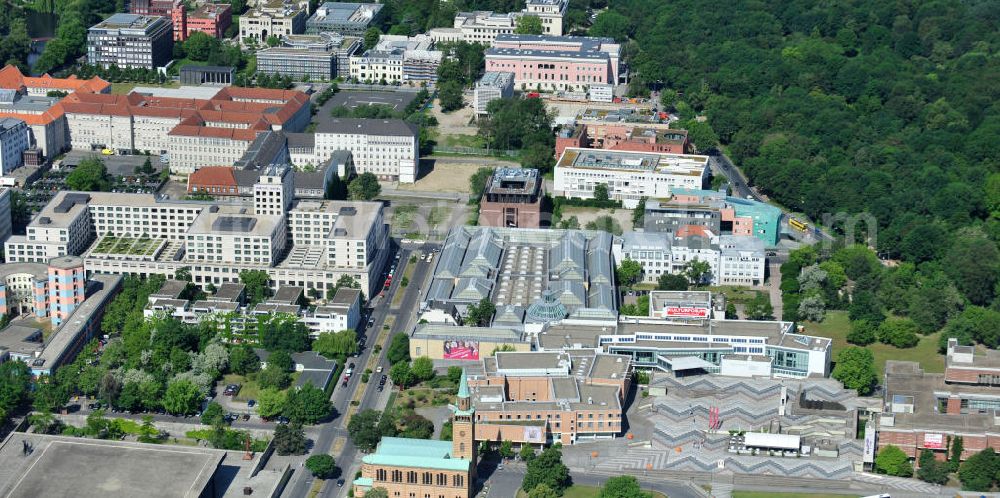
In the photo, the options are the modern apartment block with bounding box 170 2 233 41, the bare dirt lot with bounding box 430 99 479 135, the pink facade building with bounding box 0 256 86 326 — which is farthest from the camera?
the modern apartment block with bounding box 170 2 233 41

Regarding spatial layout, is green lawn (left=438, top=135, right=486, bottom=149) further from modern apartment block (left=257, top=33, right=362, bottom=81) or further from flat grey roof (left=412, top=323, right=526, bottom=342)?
flat grey roof (left=412, top=323, right=526, bottom=342)

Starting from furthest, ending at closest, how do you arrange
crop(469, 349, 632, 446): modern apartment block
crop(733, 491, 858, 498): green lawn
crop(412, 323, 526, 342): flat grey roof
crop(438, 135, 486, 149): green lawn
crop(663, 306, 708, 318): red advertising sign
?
crop(438, 135, 486, 149): green lawn, crop(663, 306, 708, 318): red advertising sign, crop(412, 323, 526, 342): flat grey roof, crop(469, 349, 632, 446): modern apartment block, crop(733, 491, 858, 498): green lawn

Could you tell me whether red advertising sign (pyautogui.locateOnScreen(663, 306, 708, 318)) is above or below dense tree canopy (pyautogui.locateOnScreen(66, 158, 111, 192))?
below

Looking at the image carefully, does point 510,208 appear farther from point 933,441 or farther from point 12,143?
point 933,441

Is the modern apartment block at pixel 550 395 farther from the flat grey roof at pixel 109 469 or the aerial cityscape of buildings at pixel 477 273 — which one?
the flat grey roof at pixel 109 469

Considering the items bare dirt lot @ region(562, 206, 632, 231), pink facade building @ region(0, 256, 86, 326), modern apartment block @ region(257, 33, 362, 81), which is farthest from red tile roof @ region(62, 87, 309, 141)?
pink facade building @ region(0, 256, 86, 326)

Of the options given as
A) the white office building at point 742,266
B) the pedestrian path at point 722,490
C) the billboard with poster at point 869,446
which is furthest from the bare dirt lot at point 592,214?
the pedestrian path at point 722,490

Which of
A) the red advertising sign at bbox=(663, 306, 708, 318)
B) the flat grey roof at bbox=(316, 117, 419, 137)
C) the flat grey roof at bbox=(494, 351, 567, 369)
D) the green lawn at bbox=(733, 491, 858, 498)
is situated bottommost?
the green lawn at bbox=(733, 491, 858, 498)

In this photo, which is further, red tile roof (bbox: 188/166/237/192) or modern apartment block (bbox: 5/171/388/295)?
red tile roof (bbox: 188/166/237/192)
